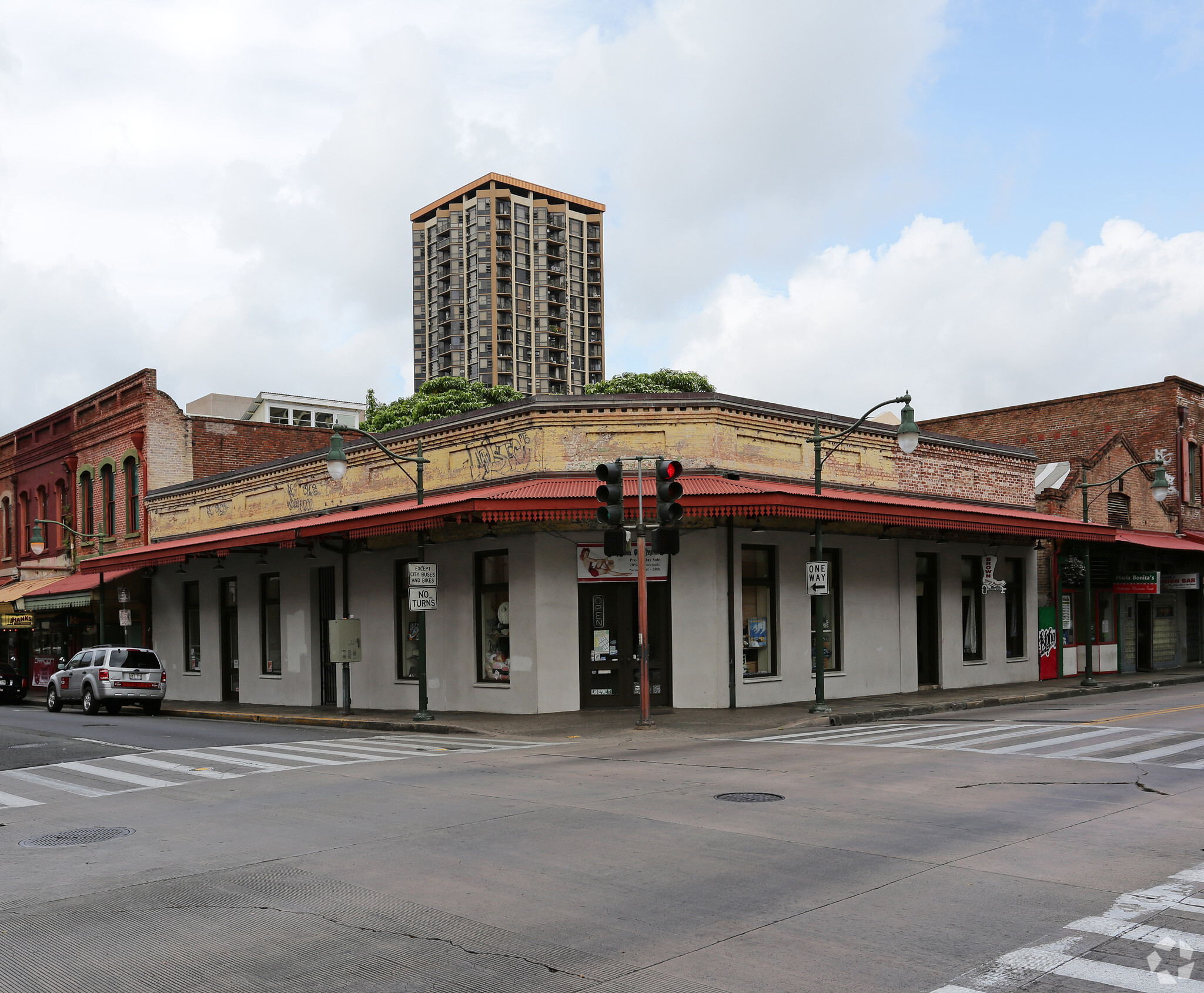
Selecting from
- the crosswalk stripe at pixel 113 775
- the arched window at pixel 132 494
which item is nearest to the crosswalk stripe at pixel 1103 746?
the crosswalk stripe at pixel 113 775

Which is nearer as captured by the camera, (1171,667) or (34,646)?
(1171,667)

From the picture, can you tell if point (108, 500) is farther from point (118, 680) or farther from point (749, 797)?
point (749, 797)

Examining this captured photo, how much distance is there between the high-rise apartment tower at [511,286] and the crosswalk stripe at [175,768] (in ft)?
350

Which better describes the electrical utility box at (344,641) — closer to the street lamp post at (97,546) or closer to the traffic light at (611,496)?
the traffic light at (611,496)

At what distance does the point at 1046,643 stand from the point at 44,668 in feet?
117

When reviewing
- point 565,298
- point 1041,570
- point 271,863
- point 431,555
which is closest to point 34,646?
point 431,555

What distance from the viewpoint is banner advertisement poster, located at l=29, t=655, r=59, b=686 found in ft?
132

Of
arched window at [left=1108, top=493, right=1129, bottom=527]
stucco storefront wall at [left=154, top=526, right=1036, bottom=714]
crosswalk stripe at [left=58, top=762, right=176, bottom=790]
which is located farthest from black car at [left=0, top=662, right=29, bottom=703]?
arched window at [left=1108, top=493, right=1129, bottom=527]

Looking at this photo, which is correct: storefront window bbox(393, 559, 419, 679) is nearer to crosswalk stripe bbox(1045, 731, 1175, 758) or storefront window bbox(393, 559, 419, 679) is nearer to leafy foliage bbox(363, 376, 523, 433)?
crosswalk stripe bbox(1045, 731, 1175, 758)

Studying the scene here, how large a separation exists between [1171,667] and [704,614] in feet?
79.6

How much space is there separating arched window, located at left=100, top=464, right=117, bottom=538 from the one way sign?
1139 inches

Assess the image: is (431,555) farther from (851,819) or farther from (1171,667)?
(1171,667)

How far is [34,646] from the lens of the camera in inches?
1793

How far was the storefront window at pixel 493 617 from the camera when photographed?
2145 cm
